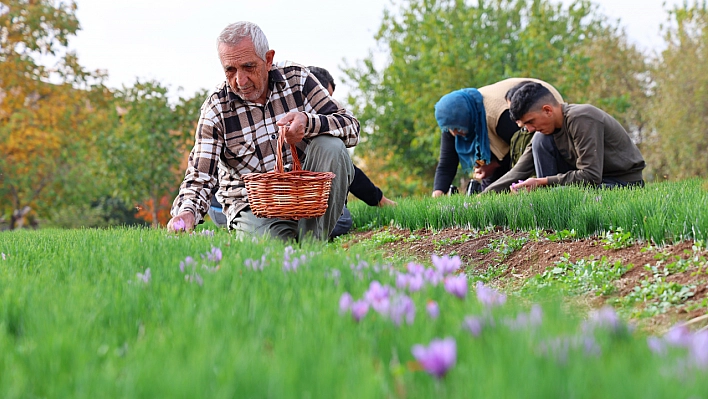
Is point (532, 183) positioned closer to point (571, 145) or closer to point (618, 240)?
point (571, 145)

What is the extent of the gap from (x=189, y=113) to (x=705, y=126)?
14.6 metres

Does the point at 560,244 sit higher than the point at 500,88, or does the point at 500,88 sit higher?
the point at 500,88

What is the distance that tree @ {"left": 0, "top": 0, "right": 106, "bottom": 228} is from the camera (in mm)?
15539

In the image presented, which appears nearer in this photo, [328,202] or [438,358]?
[438,358]

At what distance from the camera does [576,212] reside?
14.3 feet

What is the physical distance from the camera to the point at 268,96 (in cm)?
458

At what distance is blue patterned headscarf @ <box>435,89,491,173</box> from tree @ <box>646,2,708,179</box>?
1289 cm

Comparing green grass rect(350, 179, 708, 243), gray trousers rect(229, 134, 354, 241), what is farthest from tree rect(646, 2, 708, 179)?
gray trousers rect(229, 134, 354, 241)

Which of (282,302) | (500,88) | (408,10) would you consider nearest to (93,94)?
(408,10)

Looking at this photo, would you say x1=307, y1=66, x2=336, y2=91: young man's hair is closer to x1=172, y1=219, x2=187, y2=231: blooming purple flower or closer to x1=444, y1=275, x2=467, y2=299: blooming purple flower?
x1=172, y1=219, x2=187, y2=231: blooming purple flower

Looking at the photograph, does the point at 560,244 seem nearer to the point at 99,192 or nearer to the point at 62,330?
the point at 62,330

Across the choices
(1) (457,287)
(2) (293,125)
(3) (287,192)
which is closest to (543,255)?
(3) (287,192)

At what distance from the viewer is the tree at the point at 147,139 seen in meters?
14.3

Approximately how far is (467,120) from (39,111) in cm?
1338
